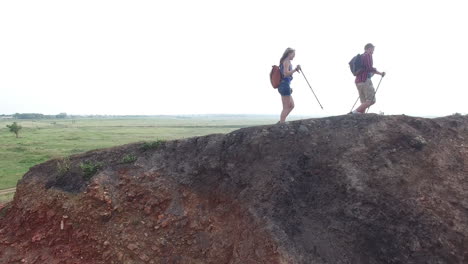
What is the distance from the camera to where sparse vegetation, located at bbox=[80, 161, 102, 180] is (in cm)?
955

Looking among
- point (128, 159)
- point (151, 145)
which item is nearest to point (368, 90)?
point (151, 145)

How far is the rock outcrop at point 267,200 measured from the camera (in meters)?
6.82

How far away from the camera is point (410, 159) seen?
7973 millimetres

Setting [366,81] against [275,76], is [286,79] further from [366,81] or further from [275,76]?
[366,81]

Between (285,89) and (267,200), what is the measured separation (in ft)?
11.5

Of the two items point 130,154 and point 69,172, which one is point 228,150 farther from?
point 69,172

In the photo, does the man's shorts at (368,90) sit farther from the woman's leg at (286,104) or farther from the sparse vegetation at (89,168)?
the sparse vegetation at (89,168)

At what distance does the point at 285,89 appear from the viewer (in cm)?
962

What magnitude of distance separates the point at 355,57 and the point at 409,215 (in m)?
4.91

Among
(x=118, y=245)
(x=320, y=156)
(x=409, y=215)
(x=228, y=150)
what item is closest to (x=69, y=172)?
(x=118, y=245)

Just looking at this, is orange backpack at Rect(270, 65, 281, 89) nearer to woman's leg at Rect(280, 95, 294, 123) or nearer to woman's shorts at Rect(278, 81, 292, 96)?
woman's shorts at Rect(278, 81, 292, 96)

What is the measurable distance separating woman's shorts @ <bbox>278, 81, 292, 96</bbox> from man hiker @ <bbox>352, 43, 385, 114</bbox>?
2.14m

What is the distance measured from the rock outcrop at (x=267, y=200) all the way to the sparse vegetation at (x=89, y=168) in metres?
0.03

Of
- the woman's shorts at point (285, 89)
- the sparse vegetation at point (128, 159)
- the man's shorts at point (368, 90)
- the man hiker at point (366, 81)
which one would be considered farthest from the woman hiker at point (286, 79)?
the sparse vegetation at point (128, 159)
